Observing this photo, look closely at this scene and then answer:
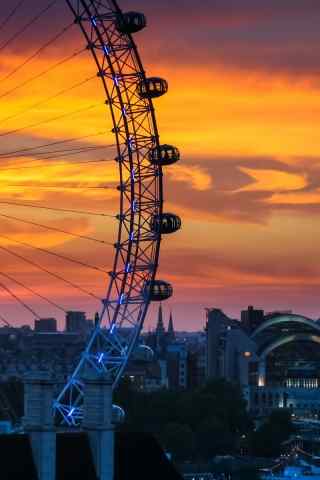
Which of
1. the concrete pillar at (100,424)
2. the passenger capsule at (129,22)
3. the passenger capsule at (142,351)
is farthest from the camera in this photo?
the passenger capsule at (142,351)

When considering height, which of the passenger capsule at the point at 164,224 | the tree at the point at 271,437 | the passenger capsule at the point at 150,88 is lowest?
the tree at the point at 271,437

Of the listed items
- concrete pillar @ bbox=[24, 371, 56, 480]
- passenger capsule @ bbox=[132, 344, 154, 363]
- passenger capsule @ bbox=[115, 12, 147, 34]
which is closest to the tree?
passenger capsule @ bbox=[132, 344, 154, 363]

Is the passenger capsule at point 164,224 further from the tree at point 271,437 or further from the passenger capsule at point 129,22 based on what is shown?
the tree at point 271,437

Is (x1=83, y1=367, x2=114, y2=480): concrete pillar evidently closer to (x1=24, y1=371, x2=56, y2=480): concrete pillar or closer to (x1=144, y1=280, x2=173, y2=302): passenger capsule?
(x1=24, y1=371, x2=56, y2=480): concrete pillar

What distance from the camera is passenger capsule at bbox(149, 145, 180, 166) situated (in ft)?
255

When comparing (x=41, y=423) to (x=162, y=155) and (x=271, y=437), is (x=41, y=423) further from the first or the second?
(x=271, y=437)

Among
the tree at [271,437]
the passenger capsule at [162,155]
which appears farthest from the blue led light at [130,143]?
the tree at [271,437]

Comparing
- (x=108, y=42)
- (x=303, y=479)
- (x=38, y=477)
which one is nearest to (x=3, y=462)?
(x=38, y=477)

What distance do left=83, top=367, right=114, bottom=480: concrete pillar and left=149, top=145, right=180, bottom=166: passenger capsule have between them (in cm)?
2760

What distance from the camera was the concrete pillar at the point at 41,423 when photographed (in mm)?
48688

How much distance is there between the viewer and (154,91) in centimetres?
7662

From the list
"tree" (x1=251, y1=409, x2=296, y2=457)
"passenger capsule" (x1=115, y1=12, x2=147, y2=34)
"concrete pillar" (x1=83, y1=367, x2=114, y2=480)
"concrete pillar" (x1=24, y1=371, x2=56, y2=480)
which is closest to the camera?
"concrete pillar" (x1=24, y1=371, x2=56, y2=480)

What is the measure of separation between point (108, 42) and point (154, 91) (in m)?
2.75

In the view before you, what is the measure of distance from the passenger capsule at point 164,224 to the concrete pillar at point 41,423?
28.2 metres
